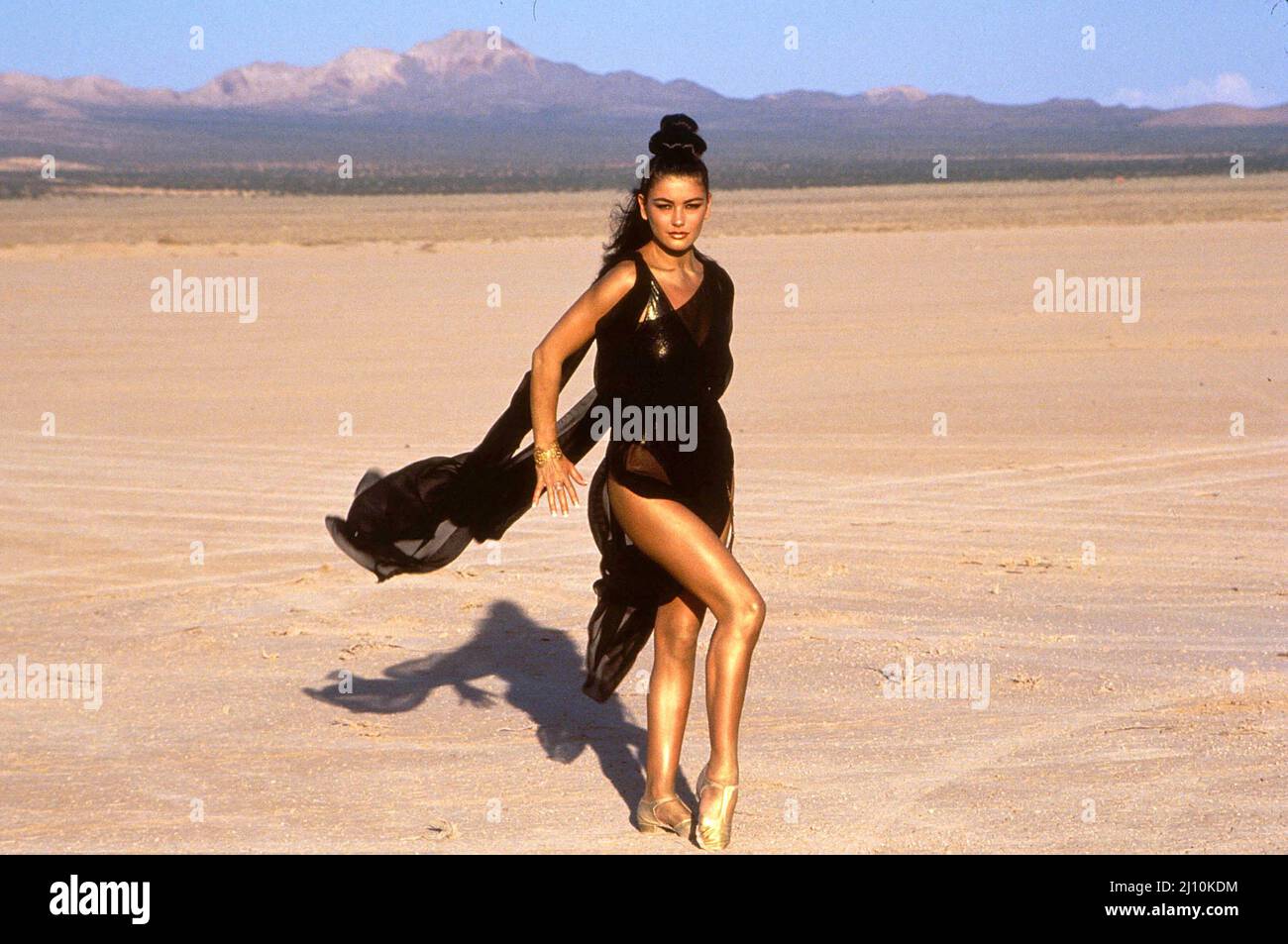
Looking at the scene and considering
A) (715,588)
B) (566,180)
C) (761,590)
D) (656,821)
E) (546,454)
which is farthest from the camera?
(566,180)

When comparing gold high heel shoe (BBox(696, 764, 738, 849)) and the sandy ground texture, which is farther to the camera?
the sandy ground texture

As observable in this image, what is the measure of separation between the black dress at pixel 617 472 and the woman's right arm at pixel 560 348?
3 cm

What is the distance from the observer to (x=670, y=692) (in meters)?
5.30

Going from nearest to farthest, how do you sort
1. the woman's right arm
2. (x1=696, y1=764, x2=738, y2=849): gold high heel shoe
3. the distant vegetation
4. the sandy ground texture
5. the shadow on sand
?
the woman's right arm, (x1=696, y1=764, x2=738, y2=849): gold high heel shoe, the sandy ground texture, the shadow on sand, the distant vegetation

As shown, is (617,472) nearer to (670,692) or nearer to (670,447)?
(670,447)

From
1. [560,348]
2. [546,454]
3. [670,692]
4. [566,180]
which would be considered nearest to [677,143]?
[560,348]

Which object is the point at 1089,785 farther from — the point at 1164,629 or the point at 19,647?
the point at 19,647

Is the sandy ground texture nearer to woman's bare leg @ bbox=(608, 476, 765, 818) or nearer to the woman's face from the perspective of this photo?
woman's bare leg @ bbox=(608, 476, 765, 818)

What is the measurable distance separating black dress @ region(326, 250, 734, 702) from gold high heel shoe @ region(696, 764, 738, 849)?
0.60 m

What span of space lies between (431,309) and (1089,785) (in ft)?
66.3

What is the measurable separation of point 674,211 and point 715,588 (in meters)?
1.08

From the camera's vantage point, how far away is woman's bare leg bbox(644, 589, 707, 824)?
17.3 ft

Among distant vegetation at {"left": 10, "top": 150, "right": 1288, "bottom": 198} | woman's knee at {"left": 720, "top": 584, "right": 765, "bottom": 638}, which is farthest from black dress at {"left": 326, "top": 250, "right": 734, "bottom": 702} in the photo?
distant vegetation at {"left": 10, "top": 150, "right": 1288, "bottom": 198}

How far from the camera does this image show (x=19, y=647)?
8023 millimetres
